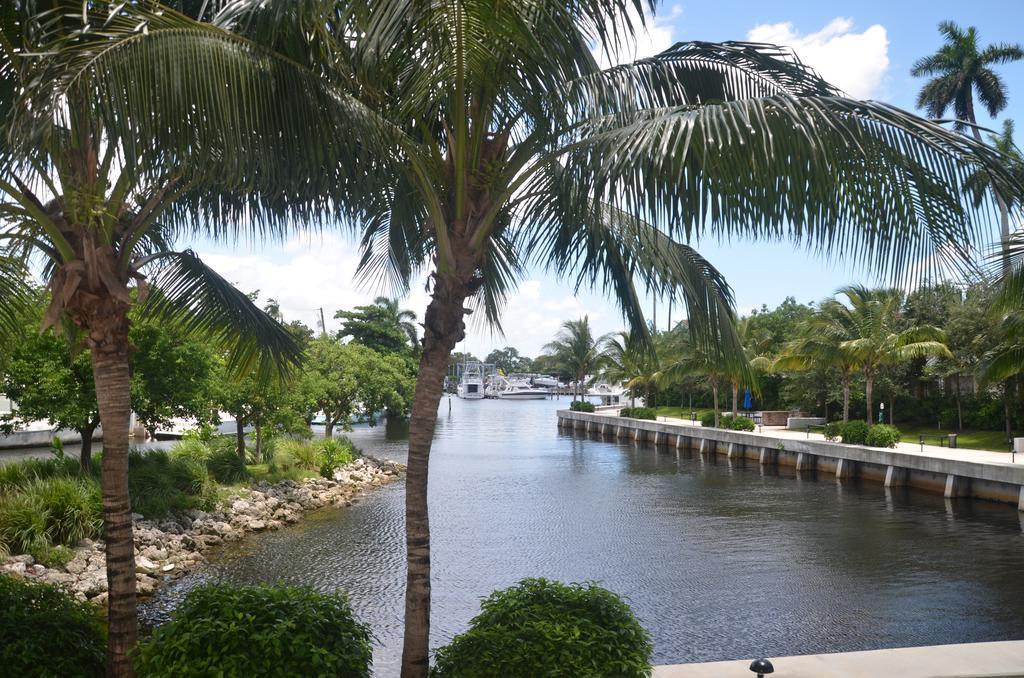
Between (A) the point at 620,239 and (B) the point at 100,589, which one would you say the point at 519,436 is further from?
(A) the point at 620,239

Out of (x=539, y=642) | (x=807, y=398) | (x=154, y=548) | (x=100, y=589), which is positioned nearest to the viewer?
(x=539, y=642)

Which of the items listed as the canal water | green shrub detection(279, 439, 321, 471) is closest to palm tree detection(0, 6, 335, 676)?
the canal water

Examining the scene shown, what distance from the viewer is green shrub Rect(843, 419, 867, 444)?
29.4 m

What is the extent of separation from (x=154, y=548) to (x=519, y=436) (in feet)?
130

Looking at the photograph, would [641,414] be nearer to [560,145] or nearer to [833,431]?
[833,431]

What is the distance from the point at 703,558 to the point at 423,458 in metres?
12.8

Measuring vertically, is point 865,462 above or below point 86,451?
below

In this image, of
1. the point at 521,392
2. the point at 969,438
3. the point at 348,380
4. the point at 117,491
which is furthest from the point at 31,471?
the point at 521,392

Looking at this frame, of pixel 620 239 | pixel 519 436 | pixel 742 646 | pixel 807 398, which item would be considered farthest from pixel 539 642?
pixel 519 436

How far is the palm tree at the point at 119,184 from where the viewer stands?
4270 millimetres

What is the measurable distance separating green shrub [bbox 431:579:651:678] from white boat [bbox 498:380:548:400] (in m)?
137

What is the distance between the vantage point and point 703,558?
17.3m

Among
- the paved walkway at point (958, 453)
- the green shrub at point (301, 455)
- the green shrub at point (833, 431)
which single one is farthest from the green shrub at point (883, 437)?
the green shrub at point (301, 455)

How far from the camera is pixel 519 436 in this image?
5422 centimetres
